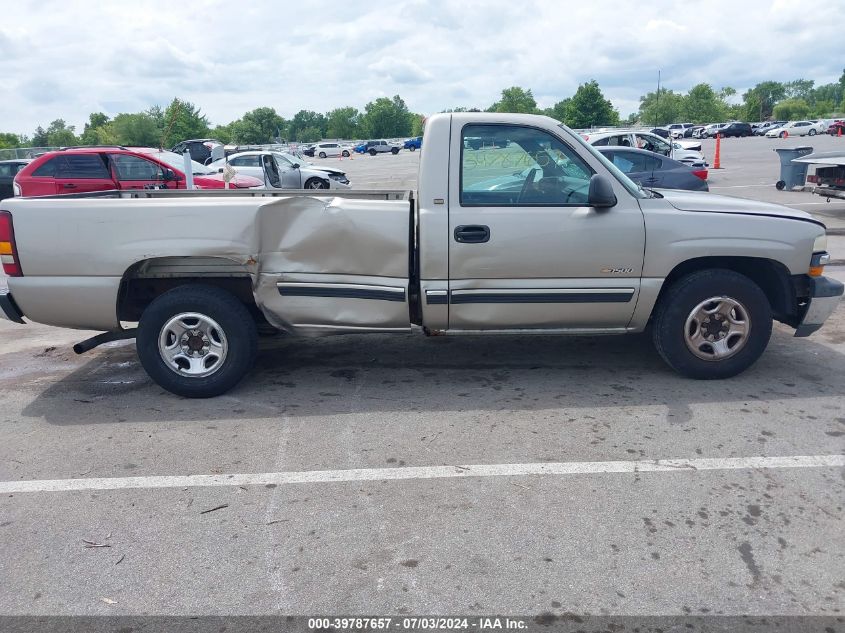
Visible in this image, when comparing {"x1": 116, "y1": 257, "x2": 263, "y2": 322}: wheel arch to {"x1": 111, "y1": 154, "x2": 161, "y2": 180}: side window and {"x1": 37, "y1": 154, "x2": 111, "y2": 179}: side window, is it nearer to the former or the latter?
{"x1": 111, "y1": 154, "x2": 161, "y2": 180}: side window

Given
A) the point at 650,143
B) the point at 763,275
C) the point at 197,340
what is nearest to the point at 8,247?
the point at 197,340

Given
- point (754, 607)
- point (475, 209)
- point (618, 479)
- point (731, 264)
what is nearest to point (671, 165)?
point (731, 264)

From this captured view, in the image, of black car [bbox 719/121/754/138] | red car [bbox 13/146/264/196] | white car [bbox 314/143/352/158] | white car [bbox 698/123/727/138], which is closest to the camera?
red car [bbox 13/146/264/196]

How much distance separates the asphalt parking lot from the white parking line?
1cm

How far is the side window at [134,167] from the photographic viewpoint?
12.9 metres

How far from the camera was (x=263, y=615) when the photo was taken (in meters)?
2.78

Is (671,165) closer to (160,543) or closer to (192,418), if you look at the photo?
(192,418)

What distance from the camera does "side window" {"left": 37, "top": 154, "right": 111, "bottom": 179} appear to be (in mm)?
12828

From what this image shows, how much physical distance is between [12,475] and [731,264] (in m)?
4.86

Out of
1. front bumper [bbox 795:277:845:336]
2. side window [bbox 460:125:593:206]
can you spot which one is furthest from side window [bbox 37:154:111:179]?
front bumper [bbox 795:277:845:336]

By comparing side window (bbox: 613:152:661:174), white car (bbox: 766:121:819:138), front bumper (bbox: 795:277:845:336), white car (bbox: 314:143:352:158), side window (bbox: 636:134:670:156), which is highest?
white car (bbox: 766:121:819:138)

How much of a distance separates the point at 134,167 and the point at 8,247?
8.71 m

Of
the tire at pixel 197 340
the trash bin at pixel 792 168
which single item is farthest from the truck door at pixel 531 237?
the trash bin at pixel 792 168

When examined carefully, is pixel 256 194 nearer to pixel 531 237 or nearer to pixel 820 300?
pixel 531 237
